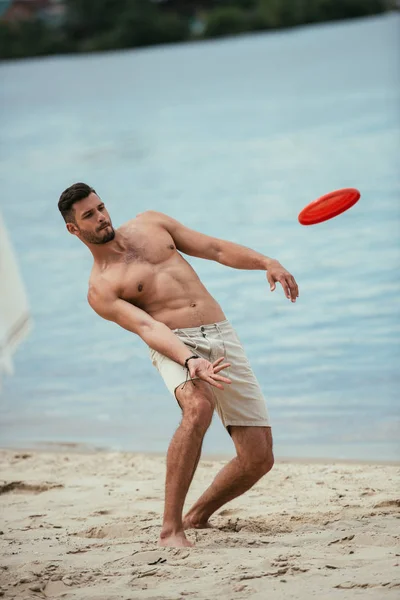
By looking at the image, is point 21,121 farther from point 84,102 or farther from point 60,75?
point 60,75

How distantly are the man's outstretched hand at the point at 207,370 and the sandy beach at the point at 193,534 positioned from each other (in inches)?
28.7

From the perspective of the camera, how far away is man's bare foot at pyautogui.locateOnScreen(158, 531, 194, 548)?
209 inches

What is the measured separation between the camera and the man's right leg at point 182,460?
5.32 m

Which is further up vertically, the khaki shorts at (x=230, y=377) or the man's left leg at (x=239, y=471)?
the khaki shorts at (x=230, y=377)

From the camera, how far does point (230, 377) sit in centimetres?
568

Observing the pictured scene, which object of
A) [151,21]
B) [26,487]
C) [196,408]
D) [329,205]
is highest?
[151,21]

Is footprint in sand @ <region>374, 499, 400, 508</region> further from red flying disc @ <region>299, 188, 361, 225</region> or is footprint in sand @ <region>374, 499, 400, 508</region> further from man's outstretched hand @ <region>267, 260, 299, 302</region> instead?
red flying disc @ <region>299, 188, 361, 225</region>

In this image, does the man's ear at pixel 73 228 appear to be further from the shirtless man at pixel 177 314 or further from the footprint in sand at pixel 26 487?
the footprint in sand at pixel 26 487

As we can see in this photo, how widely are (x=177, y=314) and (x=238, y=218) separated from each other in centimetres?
1041

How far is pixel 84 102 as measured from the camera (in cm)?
3234

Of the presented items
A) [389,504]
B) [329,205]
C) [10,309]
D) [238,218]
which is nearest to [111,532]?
[389,504]

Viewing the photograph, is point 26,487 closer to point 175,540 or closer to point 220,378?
point 175,540

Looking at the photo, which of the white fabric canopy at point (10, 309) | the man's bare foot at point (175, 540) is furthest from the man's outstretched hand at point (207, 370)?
the white fabric canopy at point (10, 309)

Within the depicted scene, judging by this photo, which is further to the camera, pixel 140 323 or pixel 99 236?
pixel 99 236
